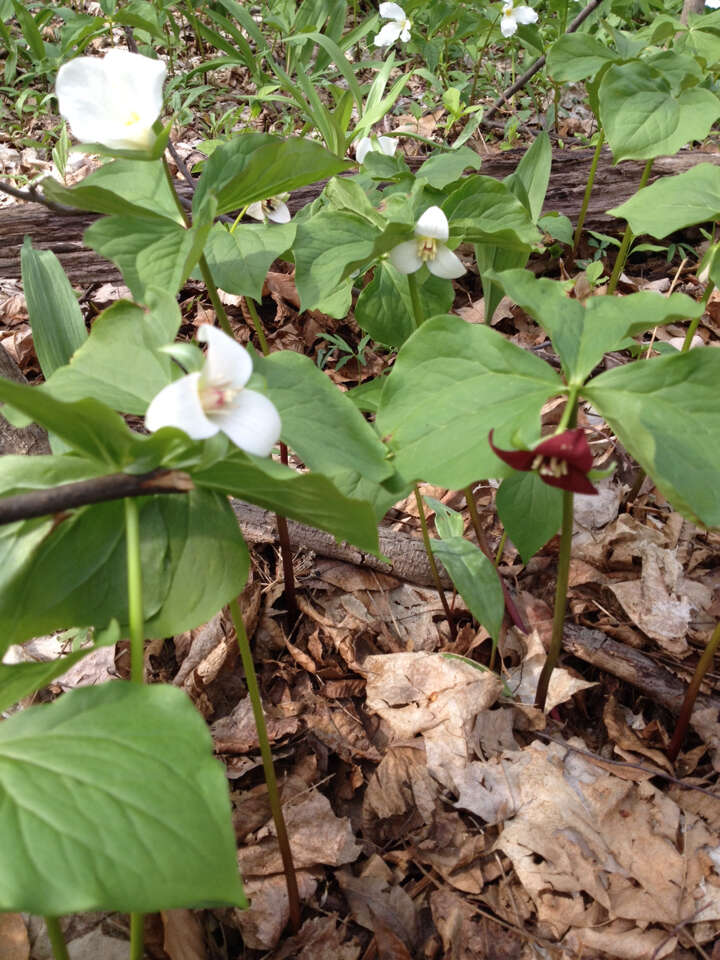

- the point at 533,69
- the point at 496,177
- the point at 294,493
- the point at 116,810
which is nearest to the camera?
→ the point at 116,810

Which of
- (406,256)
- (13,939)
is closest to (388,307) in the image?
(406,256)

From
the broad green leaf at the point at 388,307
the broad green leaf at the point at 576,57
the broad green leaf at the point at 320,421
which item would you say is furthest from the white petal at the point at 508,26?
the broad green leaf at the point at 320,421

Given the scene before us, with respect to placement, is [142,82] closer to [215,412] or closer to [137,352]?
[137,352]

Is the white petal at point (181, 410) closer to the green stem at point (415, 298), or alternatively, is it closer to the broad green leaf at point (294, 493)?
the broad green leaf at point (294, 493)

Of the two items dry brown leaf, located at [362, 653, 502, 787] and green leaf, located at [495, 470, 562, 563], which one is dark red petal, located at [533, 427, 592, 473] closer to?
green leaf, located at [495, 470, 562, 563]

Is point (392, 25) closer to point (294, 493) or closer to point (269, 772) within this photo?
point (294, 493)
